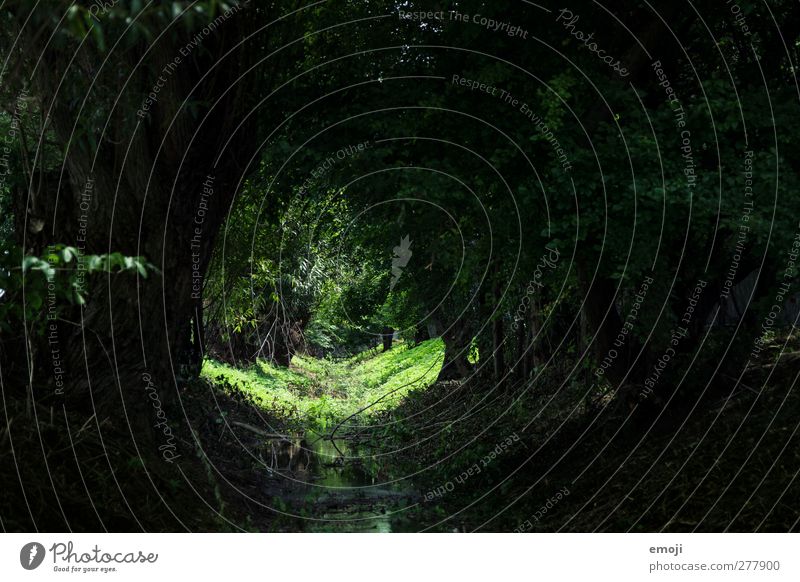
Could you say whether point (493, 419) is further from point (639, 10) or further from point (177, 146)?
point (177, 146)

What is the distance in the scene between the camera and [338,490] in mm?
11844

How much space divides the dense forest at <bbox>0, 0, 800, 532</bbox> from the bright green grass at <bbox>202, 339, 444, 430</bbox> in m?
5.76

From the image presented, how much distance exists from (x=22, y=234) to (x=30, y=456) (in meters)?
2.20

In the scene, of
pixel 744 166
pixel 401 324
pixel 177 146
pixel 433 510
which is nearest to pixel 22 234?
pixel 177 146

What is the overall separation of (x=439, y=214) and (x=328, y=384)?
1768cm

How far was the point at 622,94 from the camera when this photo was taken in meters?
8.98

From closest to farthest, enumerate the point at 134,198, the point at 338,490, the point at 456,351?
the point at 134,198 < the point at 338,490 < the point at 456,351
